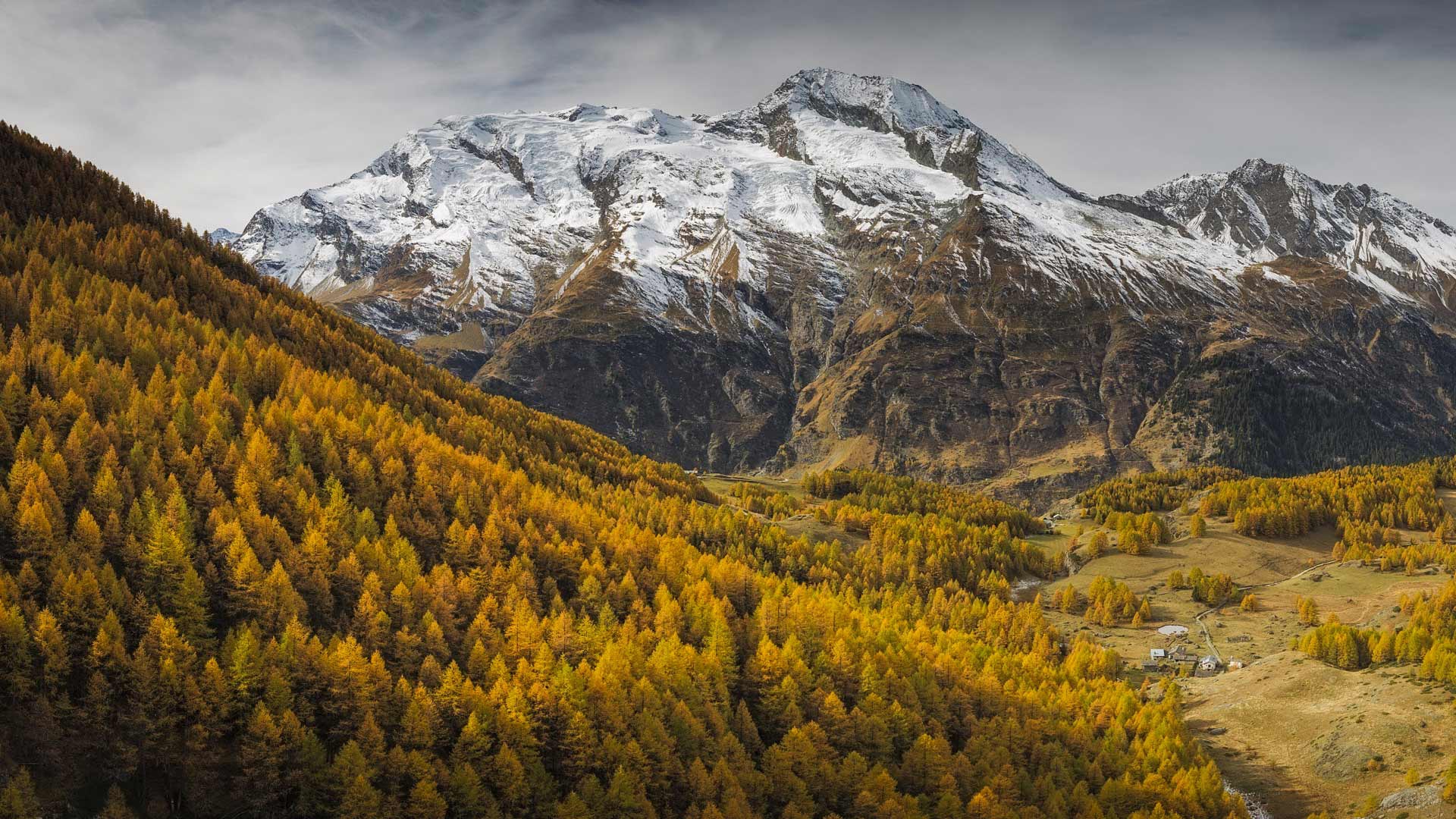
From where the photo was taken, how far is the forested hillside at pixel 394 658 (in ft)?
356

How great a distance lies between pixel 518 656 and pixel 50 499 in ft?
209

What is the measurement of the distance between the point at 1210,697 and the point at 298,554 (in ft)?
543

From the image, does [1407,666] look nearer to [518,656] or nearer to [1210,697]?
[1210,697]

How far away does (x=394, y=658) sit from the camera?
135m

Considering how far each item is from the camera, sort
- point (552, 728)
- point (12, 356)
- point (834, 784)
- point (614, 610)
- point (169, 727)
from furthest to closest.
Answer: point (614, 610)
point (12, 356)
point (834, 784)
point (552, 728)
point (169, 727)

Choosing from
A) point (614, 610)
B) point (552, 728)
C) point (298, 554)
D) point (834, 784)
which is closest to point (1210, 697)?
point (834, 784)

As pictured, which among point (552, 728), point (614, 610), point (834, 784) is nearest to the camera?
point (552, 728)

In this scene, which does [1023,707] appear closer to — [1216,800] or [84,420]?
[1216,800]

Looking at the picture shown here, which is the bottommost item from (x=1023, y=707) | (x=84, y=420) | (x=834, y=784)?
(x=834, y=784)

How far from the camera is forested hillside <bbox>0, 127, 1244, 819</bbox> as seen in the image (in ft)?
356

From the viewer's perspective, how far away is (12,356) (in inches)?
6270

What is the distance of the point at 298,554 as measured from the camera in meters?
143

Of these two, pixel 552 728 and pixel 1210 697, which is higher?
pixel 1210 697

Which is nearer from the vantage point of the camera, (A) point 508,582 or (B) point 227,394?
(A) point 508,582
